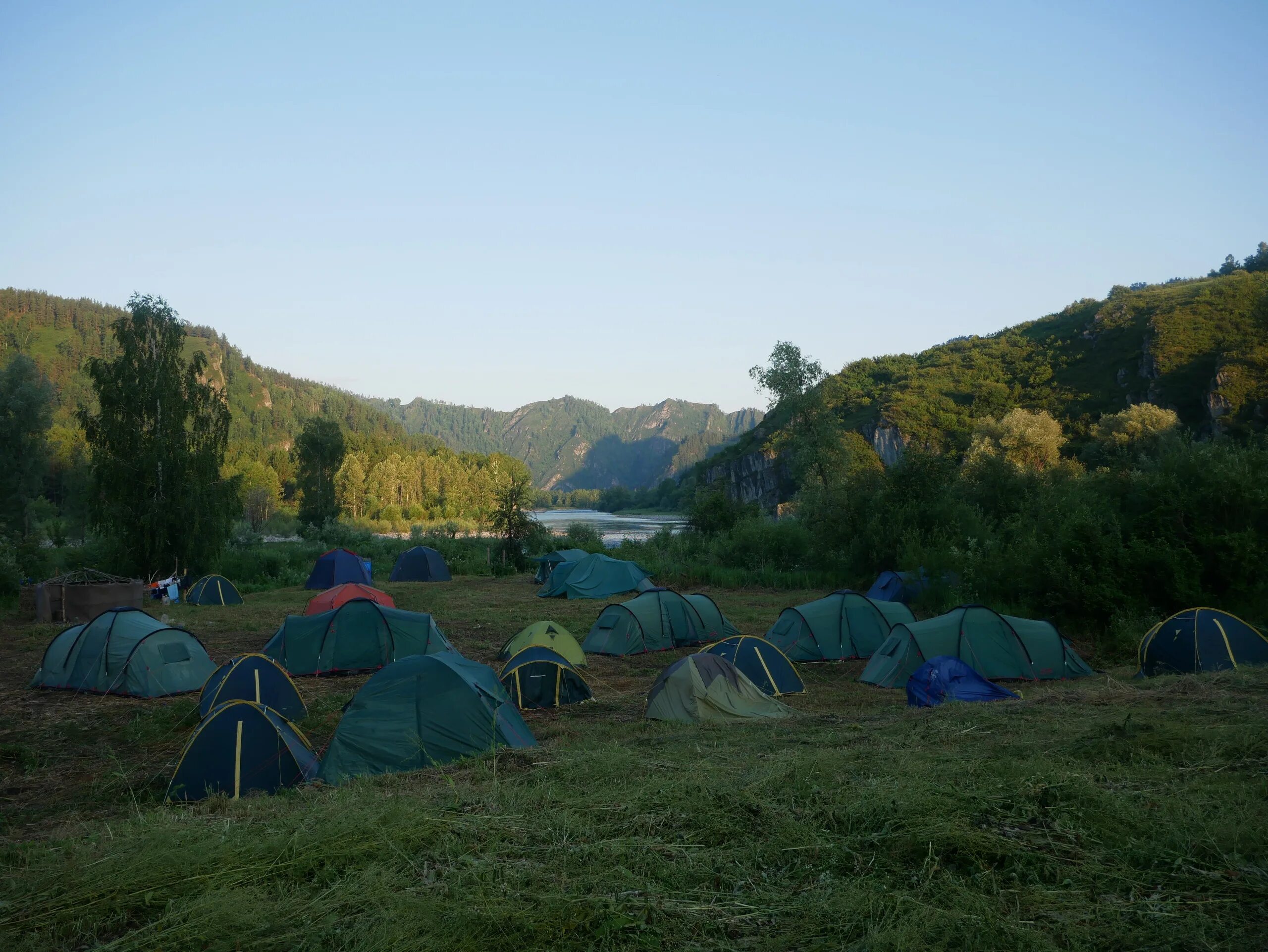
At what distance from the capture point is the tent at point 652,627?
651 inches

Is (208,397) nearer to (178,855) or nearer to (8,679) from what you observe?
(8,679)

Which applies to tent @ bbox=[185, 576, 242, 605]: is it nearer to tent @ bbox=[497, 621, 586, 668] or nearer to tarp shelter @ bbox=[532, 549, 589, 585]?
tarp shelter @ bbox=[532, 549, 589, 585]

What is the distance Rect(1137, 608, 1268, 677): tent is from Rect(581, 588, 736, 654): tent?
8399 mm

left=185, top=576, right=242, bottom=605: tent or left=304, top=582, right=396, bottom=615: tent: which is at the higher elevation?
left=304, top=582, right=396, bottom=615: tent

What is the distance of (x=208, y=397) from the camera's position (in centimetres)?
2714

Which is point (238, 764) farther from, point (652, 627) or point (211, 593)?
point (211, 593)

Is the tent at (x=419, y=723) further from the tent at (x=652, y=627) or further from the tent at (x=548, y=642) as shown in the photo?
the tent at (x=652, y=627)

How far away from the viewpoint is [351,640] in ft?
47.3

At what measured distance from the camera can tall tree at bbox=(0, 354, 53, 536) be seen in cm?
3469

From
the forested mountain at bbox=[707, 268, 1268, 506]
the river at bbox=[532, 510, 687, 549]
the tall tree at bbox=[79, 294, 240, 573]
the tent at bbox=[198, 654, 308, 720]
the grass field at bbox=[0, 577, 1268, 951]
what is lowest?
the river at bbox=[532, 510, 687, 549]

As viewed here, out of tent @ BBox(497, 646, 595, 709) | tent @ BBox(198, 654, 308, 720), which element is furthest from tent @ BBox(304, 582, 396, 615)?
tent @ BBox(497, 646, 595, 709)

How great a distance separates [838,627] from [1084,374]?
54983 millimetres

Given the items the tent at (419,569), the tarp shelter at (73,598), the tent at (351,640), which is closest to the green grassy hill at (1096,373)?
the tent at (419,569)

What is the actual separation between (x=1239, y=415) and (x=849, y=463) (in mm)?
25172
